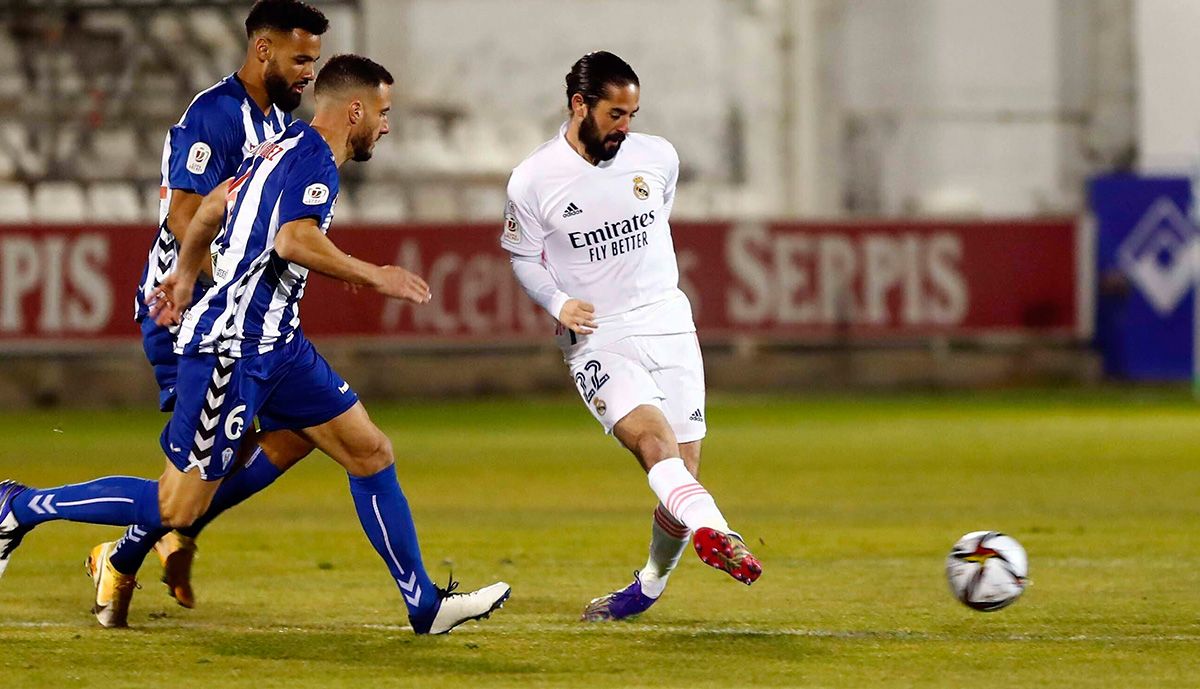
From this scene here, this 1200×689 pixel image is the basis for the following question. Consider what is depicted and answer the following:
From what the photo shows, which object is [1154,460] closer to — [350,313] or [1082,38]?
[350,313]

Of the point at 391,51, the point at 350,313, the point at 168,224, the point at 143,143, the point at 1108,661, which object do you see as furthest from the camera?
the point at 391,51

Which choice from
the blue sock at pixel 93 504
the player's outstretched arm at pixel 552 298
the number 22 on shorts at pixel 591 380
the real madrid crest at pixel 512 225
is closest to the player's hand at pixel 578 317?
the player's outstretched arm at pixel 552 298

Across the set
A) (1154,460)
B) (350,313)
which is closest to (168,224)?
(1154,460)

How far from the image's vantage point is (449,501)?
35.9 feet

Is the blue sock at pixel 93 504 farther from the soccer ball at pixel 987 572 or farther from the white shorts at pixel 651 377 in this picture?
the soccer ball at pixel 987 572

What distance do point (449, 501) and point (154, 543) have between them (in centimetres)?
433

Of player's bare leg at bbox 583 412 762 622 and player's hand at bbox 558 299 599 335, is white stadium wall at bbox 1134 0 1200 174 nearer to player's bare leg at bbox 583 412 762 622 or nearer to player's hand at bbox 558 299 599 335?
player's bare leg at bbox 583 412 762 622

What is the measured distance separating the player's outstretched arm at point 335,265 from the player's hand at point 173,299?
1.09 feet

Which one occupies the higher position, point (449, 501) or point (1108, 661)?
point (1108, 661)

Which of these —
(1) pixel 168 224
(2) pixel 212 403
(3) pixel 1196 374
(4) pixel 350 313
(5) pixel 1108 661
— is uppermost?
(1) pixel 168 224

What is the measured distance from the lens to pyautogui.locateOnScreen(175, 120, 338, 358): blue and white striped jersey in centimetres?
590

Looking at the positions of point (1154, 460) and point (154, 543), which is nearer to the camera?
point (154, 543)

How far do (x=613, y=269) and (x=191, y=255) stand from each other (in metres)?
1.46

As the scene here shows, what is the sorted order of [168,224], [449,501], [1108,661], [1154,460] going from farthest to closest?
[1154,460] < [449,501] < [168,224] < [1108,661]
